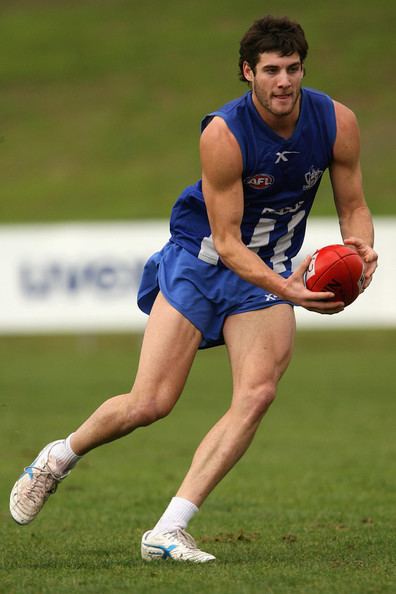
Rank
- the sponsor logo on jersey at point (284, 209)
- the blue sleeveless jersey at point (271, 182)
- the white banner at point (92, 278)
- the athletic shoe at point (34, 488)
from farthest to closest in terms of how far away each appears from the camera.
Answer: the white banner at point (92, 278)
the athletic shoe at point (34, 488)
the sponsor logo on jersey at point (284, 209)
the blue sleeveless jersey at point (271, 182)

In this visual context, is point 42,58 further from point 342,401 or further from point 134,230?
point 342,401

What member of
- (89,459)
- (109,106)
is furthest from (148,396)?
(109,106)

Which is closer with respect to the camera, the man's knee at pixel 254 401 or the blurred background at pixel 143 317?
the man's knee at pixel 254 401

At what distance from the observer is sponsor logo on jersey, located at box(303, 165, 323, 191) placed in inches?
244

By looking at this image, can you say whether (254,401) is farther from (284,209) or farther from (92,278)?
(92,278)

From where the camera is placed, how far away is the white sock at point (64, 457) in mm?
6484

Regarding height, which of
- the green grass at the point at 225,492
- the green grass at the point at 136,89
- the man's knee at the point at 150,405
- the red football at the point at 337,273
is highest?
the green grass at the point at 136,89

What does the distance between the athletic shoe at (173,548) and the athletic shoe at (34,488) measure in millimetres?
657

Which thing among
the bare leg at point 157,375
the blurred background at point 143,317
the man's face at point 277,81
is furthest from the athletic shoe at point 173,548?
the man's face at point 277,81

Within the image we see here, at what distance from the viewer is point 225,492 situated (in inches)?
349

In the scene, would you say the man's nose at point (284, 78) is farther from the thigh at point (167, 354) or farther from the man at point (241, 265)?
the thigh at point (167, 354)

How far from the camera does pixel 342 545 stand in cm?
653

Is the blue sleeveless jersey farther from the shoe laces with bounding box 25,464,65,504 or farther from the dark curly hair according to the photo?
the shoe laces with bounding box 25,464,65,504

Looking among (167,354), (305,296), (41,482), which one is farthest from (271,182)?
(41,482)
